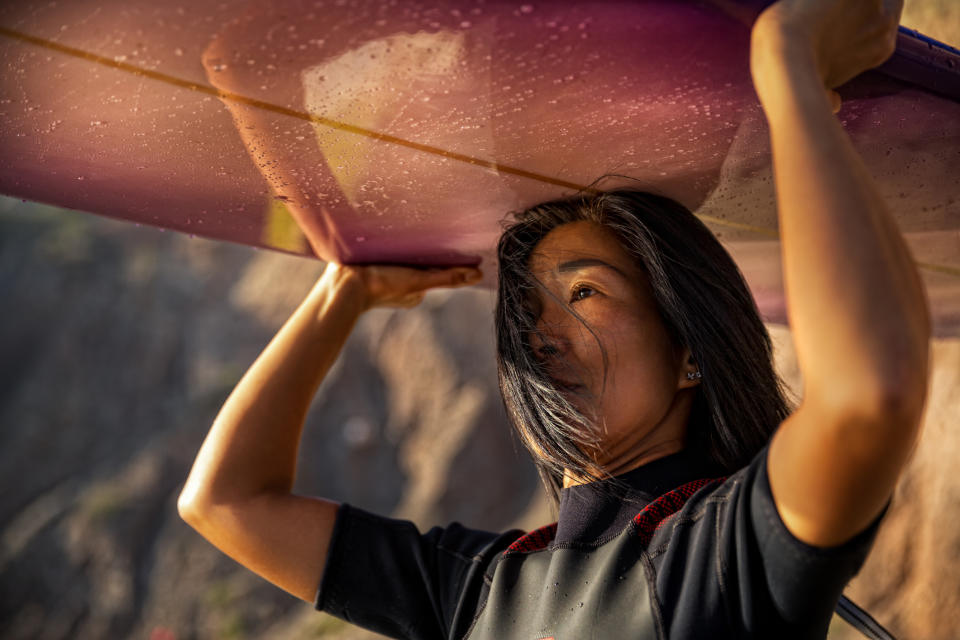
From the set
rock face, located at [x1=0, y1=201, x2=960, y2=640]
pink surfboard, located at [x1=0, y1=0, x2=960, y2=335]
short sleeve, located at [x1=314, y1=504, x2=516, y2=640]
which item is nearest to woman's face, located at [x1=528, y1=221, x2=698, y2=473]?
pink surfboard, located at [x1=0, y1=0, x2=960, y2=335]

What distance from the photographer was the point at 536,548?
1335 mm

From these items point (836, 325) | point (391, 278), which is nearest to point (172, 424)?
point (391, 278)

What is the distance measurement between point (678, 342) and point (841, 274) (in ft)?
1.96

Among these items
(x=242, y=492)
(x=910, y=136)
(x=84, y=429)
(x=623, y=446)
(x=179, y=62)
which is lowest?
(x=84, y=429)

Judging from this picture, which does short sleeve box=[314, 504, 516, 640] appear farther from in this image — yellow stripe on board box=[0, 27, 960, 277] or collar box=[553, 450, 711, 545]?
yellow stripe on board box=[0, 27, 960, 277]

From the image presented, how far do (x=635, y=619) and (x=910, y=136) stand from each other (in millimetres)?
727

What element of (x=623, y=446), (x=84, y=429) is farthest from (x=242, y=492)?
(x=84, y=429)

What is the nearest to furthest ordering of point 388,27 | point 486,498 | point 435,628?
point 388,27, point 435,628, point 486,498

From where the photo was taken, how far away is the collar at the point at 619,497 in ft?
4.02

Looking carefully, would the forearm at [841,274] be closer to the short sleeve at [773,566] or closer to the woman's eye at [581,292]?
the short sleeve at [773,566]

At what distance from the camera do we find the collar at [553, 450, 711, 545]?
1.23 meters

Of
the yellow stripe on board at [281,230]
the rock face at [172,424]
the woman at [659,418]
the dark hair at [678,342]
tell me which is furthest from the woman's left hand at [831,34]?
the rock face at [172,424]

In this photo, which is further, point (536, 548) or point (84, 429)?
point (84, 429)

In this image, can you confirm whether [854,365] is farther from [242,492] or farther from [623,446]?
[242,492]
